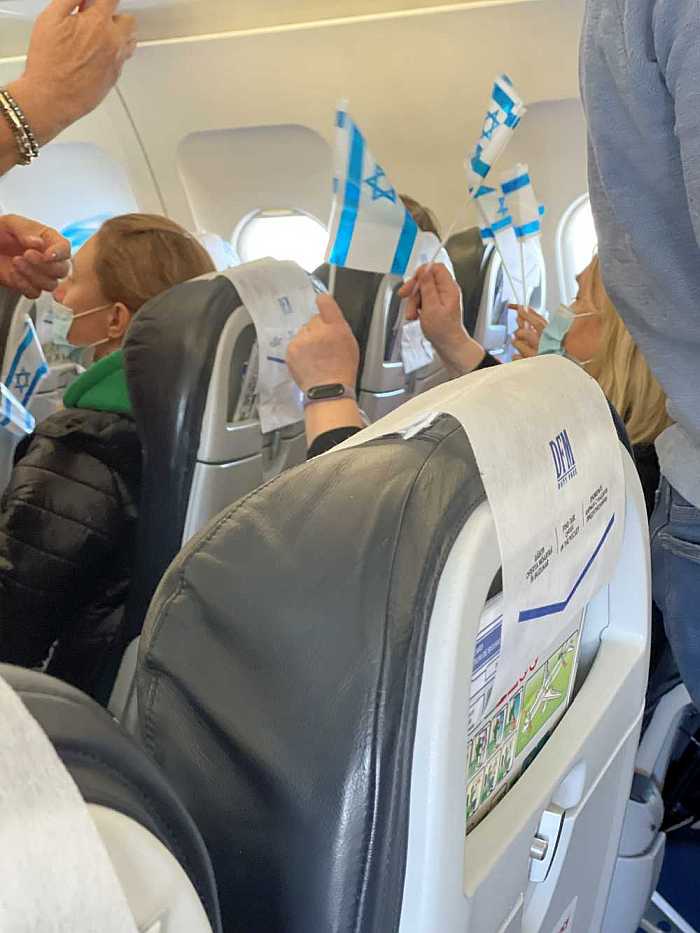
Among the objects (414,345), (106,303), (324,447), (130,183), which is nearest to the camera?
(324,447)

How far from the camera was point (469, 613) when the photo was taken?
62 centimetres

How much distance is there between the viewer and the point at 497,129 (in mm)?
2053

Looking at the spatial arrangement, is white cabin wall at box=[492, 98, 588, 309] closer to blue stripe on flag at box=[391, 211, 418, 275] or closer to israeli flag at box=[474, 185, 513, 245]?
israeli flag at box=[474, 185, 513, 245]

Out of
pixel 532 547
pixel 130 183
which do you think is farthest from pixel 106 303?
pixel 130 183

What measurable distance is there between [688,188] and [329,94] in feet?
12.0

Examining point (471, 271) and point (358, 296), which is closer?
point (358, 296)

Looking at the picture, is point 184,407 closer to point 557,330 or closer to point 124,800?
point 557,330

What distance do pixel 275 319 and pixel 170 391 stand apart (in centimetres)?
25

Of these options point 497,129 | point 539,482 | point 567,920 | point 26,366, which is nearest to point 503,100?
point 497,129

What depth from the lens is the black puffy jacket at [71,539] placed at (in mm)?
1835

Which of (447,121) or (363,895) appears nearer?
(363,895)

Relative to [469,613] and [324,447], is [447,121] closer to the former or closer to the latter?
[324,447]

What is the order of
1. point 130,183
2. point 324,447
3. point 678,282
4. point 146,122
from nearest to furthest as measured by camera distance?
point 678,282
point 324,447
point 146,122
point 130,183

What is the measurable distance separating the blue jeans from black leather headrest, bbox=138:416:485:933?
0.75 meters
